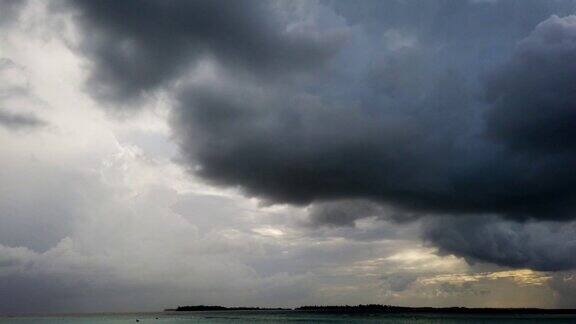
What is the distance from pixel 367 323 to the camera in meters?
146

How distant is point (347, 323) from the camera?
15012 centimetres

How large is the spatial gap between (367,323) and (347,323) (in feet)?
22.2
